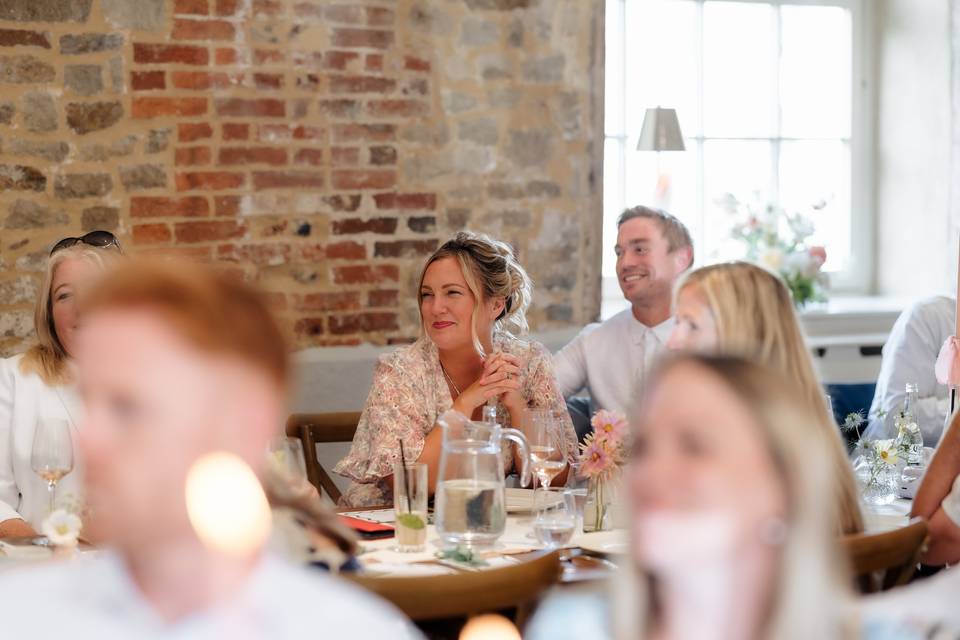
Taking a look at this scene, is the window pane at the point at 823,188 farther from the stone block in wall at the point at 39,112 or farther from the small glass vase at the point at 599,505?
the small glass vase at the point at 599,505

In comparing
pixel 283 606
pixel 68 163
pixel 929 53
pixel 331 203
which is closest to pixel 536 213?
pixel 331 203

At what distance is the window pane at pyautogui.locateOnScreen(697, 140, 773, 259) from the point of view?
5.66m

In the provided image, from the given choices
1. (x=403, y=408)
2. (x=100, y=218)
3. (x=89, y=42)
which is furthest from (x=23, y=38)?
(x=403, y=408)

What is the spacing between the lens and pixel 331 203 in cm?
448

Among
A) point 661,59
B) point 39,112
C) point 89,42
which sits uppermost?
point 661,59

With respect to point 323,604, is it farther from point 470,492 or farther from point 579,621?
point 470,492

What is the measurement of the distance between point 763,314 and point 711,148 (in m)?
3.99

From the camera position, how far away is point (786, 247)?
5289 mm

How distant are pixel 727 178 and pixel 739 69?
48 centimetres

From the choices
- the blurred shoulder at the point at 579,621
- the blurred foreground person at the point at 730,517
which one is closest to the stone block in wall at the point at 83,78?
the blurred shoulder at the point at 579,621

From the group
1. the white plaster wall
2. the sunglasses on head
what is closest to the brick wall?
the sunglasses on head

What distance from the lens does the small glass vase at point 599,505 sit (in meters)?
2.58

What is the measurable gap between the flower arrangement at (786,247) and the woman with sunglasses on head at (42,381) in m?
2.94

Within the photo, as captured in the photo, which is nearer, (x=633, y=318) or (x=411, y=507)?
(x=411, y=507)
